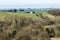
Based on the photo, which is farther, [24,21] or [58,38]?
[24,21]

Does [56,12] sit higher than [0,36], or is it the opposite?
Result: [0,36]

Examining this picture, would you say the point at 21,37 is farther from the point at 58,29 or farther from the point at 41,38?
the point at 58,29

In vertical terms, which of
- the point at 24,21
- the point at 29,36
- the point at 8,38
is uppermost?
the point at 29,36

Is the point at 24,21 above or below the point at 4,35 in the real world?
below

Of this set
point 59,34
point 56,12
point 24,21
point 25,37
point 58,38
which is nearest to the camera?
point 25,37

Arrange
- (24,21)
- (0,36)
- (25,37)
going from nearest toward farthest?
(25,37) → (0,36) → (24,21)

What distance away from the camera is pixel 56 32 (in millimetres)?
33781

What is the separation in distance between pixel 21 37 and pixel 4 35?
4.33 meters

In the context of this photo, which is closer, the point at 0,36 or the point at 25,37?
the point at 25,37

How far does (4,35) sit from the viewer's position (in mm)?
25469

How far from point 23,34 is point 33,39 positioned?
1146 millimetres

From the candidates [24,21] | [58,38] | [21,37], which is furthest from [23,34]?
[24,21]

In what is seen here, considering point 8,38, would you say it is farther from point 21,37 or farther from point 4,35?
point 21,37

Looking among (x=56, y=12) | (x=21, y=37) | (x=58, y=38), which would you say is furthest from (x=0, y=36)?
(x=56, y=12)
